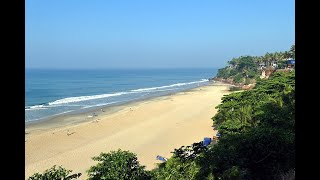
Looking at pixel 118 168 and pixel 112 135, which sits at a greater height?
pixel 118 168

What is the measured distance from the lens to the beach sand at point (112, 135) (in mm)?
19891

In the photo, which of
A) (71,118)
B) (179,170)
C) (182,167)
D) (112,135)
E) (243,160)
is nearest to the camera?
(179,170)

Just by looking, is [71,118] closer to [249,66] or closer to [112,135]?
[112,135]

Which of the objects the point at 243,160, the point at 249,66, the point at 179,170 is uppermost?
the point at 249,66

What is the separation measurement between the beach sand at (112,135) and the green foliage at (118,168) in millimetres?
6366

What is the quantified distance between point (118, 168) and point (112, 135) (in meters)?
16.2

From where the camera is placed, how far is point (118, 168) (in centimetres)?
1014

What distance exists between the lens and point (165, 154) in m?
20.0

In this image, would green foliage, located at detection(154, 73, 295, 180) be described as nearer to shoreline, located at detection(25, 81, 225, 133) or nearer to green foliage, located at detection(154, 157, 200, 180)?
green foliage, located at detection(154, 157, 200, 180)

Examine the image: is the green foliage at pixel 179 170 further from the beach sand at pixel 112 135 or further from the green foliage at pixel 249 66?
the green foliage at pixel 249 66

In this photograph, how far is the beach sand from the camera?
19.9 m

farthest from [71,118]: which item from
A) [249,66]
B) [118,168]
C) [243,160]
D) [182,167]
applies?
[249,66]

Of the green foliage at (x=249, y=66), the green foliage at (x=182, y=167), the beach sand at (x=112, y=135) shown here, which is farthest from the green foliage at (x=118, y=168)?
the green foliage at (x=249, y=66)

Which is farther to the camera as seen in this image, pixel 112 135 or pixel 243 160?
pixel 112 135
